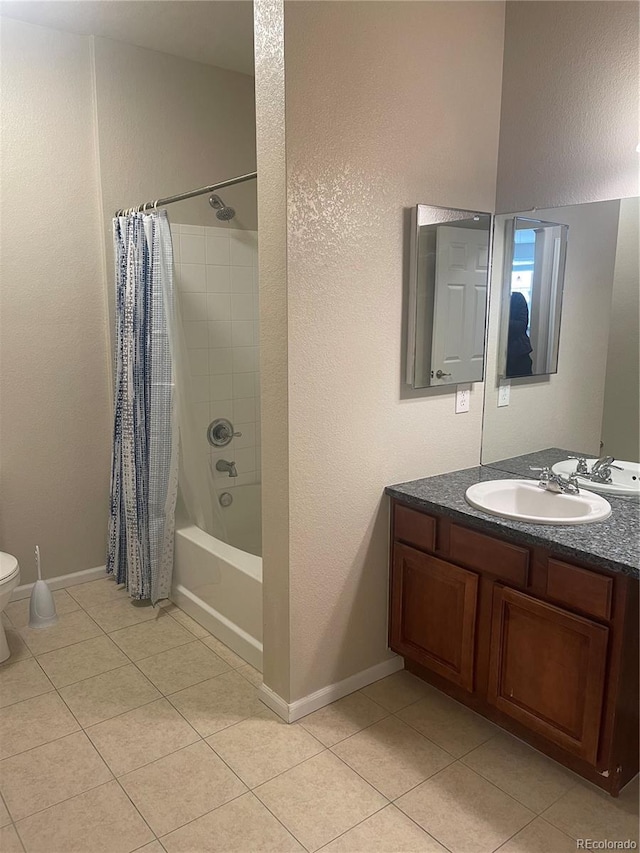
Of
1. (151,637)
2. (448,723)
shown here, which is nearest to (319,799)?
(448,723)

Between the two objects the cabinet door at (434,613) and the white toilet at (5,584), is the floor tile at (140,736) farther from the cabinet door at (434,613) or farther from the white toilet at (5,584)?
the cabinet door at (434,613)

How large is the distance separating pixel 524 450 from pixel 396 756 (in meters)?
1.21

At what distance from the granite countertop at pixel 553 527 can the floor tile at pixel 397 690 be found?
0.74m

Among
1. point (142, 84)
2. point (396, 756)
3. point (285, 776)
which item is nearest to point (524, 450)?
point (396, 756)

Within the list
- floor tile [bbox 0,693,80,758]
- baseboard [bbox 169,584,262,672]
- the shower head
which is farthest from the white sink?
the shower head

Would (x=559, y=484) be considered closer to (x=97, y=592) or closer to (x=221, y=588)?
(x=221, y=588)

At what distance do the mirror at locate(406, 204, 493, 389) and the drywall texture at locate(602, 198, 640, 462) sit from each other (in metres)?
0.50

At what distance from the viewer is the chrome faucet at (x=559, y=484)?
221cm

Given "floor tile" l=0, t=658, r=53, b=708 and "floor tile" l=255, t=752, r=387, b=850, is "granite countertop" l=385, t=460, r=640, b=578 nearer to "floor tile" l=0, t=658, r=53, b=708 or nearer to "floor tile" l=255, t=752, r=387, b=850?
"floor tile" l=255, t=752, r=387, b=850

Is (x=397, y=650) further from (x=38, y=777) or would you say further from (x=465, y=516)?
(x=38, y=777)

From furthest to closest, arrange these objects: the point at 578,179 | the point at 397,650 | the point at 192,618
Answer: the point at 192,618
the point at 397,650
the point at 578,179

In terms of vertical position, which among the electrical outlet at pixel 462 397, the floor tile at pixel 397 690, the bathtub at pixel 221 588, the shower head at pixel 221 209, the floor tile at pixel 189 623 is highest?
the shower head at pixel 221 209

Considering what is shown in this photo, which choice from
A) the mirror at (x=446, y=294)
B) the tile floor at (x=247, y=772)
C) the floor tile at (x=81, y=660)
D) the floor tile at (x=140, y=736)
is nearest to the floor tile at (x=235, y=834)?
the tile floor at (x=247, y=772)

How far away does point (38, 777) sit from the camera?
195 centimetres
